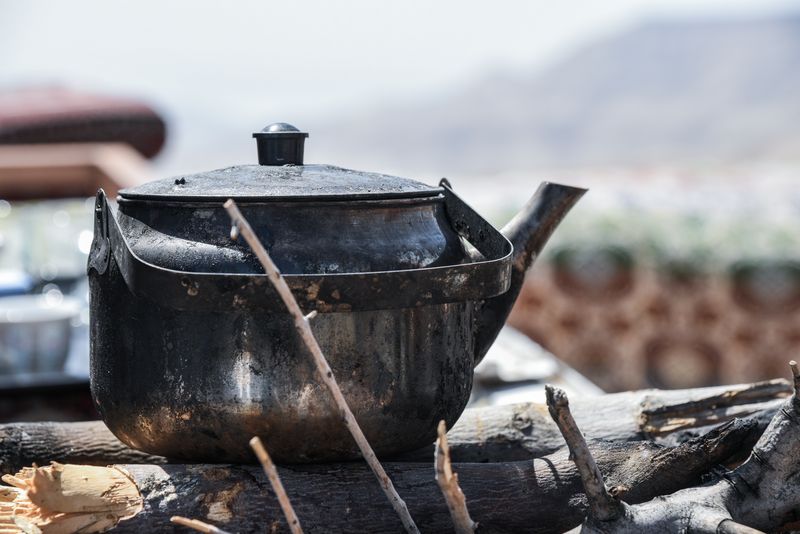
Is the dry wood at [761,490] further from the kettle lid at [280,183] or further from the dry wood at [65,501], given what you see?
the dry wood at [65,501]

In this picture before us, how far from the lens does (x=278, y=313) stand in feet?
6.08

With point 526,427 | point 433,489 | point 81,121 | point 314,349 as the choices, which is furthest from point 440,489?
point 81,121

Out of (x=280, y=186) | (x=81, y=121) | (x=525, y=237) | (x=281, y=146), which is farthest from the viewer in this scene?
(x=81, y=121)

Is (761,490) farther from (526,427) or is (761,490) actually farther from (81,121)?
(81,121)

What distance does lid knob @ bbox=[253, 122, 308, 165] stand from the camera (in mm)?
2164

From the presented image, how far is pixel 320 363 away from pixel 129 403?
478mm

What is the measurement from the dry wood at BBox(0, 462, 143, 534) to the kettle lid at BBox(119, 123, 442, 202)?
1.67 feet

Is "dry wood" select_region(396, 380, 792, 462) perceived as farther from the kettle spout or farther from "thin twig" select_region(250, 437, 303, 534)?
"thin twig" select_region(250, 437, 303, 534)

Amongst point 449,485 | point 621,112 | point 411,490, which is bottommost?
point 411,490

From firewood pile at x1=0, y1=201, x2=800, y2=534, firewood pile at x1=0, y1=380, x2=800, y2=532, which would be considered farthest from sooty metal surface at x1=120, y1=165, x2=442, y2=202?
firewood pile at x1=0, y1=380, x2=800, y2=532

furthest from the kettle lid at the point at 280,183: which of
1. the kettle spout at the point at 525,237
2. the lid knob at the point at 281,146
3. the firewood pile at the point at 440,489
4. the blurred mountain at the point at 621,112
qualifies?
the blurred mountain at the point at 621,112

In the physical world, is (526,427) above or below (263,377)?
below

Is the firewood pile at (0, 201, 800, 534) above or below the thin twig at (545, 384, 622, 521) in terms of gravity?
below

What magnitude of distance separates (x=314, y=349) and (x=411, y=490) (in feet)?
1.46
